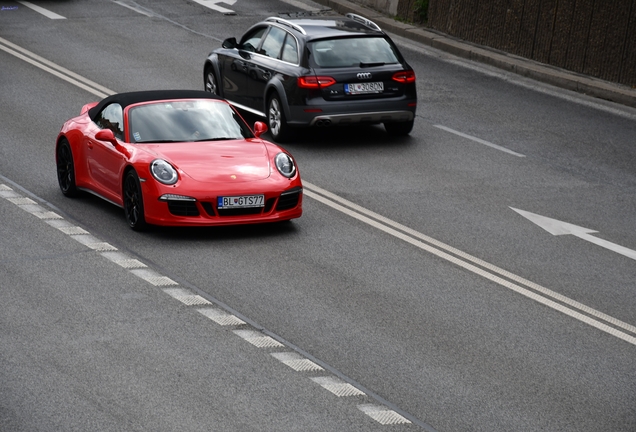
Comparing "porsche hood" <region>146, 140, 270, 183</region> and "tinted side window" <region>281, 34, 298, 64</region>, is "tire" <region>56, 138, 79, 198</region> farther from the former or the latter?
"tinted side window" <region>281, 34, 298, 64</region>

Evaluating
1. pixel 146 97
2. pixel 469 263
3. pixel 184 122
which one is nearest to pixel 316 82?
pixel 146 97

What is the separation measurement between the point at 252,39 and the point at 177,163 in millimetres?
6909

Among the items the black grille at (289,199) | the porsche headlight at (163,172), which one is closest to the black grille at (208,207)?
the porsche headlight at (163,172)

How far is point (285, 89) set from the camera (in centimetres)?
1694

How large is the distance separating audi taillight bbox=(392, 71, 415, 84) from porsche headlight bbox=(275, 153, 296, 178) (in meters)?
4.47

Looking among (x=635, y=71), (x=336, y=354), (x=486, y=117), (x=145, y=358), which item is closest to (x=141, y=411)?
(x=145, y=358)

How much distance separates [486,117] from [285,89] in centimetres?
423

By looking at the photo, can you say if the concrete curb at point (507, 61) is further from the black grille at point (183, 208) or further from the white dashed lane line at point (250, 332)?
the white dashed lane line at point (250, 332)

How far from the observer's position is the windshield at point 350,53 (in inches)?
664

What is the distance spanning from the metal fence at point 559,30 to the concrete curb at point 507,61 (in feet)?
0.66

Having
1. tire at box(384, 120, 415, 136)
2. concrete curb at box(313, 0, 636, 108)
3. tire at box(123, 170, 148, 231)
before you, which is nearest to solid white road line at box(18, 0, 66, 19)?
concrete curb at box(313, 0, 636, 108)

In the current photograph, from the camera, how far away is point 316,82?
54.4ft

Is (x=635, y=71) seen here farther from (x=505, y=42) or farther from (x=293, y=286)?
(x=293, y=286)

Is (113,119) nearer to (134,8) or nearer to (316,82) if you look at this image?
(316,82)
